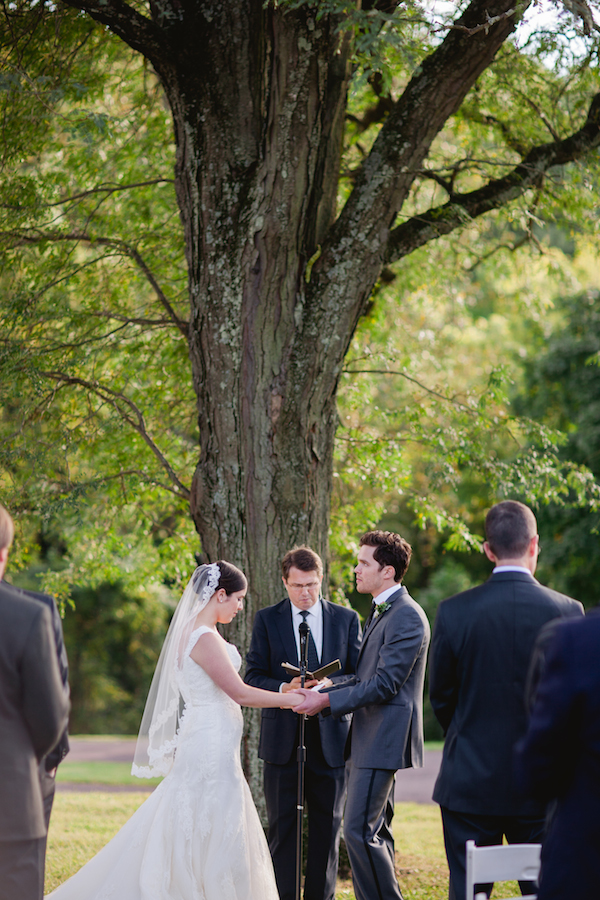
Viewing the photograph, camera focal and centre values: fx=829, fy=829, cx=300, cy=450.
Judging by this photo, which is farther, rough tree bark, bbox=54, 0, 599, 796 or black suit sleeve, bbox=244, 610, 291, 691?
rough tree bark, bbox=54, 0, 599, 796

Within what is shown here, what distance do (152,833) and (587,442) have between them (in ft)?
44.7

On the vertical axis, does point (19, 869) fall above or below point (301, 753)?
below

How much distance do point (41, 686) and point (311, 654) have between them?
244cm

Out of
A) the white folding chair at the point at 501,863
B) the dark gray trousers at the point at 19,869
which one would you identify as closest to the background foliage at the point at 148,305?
the dark gray trousers at the point at 19,869

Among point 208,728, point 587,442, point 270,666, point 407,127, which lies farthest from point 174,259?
point 587,442

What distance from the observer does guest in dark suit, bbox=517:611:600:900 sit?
2326 mm

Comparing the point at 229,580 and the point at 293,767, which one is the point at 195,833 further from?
the point at 229,580

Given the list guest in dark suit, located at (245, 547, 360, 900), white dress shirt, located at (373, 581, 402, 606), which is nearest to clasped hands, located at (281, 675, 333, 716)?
guest in dark suit, located at (245, 547, 360, 900)

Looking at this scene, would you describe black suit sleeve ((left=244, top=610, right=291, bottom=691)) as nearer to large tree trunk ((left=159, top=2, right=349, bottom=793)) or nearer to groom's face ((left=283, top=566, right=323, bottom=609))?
groom's face ((left=283, top=566, right=323, bottom=609))

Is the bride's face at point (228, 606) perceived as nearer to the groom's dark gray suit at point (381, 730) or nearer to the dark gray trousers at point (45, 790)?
the groom's dark gray suit at point (381, 730)

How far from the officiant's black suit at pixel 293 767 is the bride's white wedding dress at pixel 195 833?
→ 1.40 ft

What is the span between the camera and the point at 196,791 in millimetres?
4551

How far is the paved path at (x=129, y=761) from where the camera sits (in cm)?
1214

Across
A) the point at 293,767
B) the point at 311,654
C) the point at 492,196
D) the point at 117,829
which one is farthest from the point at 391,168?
the point at 117,829
